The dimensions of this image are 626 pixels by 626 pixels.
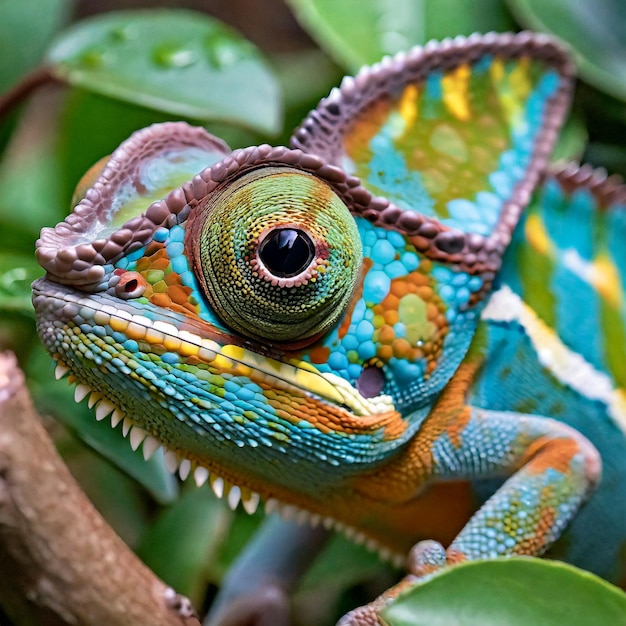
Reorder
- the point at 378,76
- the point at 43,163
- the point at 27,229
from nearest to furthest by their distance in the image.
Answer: the point at 378,76 < the point at 27,229 < the point at 43,163

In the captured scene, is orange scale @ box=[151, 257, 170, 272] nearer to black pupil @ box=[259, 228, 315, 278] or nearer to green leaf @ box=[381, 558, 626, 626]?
black pupil @ box=[259, 228, 315, 278]

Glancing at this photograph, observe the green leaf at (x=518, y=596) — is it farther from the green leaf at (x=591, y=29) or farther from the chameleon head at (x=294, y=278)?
the green leaf at (x=591, y=29)

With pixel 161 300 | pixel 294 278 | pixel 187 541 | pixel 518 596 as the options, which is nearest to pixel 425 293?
pixel 294 278

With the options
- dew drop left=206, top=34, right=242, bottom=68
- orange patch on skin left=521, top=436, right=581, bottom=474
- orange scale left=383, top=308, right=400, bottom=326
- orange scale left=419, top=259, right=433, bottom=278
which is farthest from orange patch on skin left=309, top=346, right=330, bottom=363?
dew drop left=206, top=34, right=242, bottom=68

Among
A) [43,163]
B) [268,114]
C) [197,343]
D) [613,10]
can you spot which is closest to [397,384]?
[197,343]

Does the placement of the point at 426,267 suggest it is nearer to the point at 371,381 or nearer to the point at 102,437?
the point at 371,381

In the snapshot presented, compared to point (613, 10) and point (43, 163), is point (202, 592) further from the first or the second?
point (613, 10)
